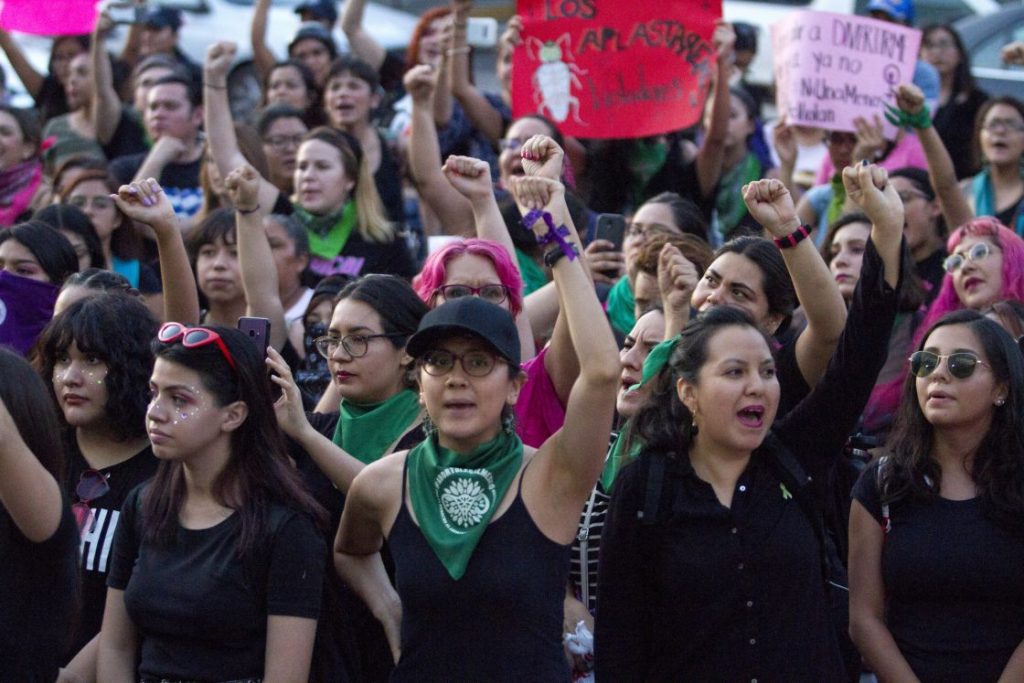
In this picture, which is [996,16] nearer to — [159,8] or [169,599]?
[159,8]

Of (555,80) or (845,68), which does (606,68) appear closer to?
(555,80)

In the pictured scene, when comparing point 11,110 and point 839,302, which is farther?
point 11,110

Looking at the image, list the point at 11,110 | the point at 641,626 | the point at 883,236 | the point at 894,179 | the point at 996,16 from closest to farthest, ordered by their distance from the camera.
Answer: the point at 641,626, the point at 883,236, the point at 894,179, the point at 11,110, the point at 996,16

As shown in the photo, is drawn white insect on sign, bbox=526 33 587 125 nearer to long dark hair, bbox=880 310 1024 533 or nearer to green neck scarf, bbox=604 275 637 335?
green neck scarf, bbox=604 275 637 335

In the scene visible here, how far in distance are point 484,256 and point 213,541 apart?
4.05 feet

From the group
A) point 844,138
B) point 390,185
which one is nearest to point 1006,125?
point 844,138

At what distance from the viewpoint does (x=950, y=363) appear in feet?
14.7

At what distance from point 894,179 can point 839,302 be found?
2518mm

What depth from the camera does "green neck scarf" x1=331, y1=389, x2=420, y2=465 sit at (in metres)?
4.55

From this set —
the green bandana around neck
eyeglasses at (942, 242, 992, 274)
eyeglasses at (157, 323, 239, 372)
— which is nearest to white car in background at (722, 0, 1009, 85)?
eyeglasses at (942, 242, 992, 274)

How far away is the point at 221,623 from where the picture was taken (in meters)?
3.83

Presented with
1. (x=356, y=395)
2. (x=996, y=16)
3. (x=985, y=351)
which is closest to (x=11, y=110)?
(x=356, y=395)

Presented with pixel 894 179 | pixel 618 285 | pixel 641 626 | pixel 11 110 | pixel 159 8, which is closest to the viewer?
pixel 641 626

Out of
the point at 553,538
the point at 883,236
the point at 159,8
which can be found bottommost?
the point at 553,538
